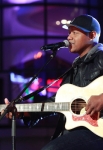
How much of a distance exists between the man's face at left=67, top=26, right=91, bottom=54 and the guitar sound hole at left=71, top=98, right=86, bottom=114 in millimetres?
601

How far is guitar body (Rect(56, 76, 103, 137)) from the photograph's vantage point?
10.8 ft

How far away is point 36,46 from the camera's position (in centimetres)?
1360

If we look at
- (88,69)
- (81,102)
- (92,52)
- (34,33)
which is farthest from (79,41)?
(34,33)

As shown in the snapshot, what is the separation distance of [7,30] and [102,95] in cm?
1071

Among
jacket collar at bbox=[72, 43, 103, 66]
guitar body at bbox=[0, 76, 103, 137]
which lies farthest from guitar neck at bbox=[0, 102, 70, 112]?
jacket collar at bbox=[72, 43, 103, 66]

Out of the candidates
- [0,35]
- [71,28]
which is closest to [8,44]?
[0,35]

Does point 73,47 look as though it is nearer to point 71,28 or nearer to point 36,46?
point 71,28

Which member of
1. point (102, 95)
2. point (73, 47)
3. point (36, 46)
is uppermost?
point (73, 47)

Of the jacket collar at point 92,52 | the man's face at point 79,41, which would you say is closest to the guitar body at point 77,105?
the jacket collar at point 92,52

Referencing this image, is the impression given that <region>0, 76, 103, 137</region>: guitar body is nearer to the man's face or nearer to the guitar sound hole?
the guitar sound hole

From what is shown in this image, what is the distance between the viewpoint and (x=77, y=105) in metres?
3.44

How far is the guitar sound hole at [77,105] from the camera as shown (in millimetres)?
3410

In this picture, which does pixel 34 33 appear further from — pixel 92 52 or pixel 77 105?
pixel 77 105

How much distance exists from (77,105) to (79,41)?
72cm
